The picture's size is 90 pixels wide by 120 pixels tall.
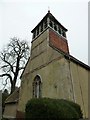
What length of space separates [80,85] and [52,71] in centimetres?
280

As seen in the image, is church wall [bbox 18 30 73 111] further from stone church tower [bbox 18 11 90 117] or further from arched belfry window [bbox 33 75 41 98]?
arched belfry window [bbox 33 75 41 98]

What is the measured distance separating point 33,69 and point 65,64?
17.5 feet

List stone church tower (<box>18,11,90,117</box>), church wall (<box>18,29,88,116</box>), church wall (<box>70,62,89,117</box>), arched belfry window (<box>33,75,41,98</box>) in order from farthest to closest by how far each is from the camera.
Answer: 1. arched belfry window (<box>33,75,41,98</box>)
2. church wall (<box>70,62,89,117</box>)
3. stone church tower (<box>18,11,90,117</box>)
4. church wall (<box>18,29,88,116</box>)

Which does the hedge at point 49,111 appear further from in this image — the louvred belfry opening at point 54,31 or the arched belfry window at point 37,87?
the louvred belfry opening at point 54,31

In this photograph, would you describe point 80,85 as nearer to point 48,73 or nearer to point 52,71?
point 52,71

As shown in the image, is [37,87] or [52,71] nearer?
[52,71]

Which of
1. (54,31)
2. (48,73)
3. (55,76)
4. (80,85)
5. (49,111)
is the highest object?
(54,31)

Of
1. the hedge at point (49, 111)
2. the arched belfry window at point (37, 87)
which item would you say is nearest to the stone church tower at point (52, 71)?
the arched belfry window at point (37, 87)

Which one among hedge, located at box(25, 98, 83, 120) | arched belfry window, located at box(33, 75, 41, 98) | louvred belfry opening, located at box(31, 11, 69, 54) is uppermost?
louvred belfry opening, located at box(31, 11, 69, 54)

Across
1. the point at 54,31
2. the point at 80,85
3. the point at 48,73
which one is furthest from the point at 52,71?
the point at 54,31

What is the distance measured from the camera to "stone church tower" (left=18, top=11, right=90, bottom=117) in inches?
581

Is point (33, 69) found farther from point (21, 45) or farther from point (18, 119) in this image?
point (21, 45)

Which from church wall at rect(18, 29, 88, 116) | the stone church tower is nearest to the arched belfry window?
the stone church tower

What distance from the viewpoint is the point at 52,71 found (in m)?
16.0
